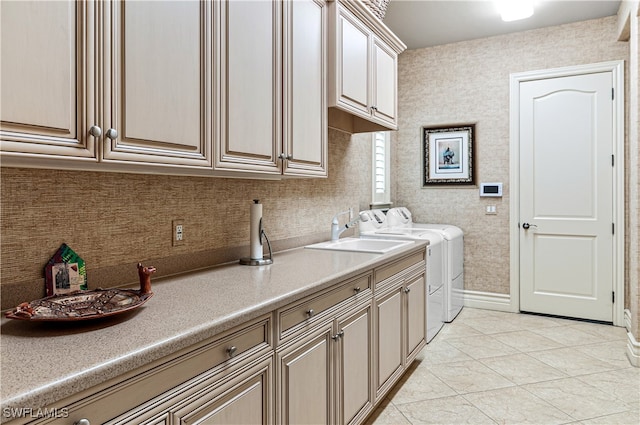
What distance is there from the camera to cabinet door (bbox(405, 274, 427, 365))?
262 cm

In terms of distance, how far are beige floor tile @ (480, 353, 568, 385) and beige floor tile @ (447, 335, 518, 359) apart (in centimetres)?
8

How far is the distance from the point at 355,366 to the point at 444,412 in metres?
0.79

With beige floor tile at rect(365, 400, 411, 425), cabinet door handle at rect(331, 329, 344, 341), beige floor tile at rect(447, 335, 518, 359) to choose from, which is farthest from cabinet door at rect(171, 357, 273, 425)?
beige floor tile at rect(447, 335, 518, 359)

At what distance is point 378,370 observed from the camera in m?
2.21

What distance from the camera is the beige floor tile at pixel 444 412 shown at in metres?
2.26

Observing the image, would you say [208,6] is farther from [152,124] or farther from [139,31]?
[152,124]

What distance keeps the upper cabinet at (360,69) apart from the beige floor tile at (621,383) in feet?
7.30

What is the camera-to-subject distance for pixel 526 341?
346 cm

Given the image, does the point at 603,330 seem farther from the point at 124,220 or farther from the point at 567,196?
the point at 124,220

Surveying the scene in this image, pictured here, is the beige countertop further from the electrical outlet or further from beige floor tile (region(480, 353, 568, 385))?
beige floor tile (region(480, 353, 568, 385))

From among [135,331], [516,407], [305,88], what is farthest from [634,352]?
[135,331]

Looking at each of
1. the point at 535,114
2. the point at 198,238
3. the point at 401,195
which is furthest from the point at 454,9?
the point at 198,238

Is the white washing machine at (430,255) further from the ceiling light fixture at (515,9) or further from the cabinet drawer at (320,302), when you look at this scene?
the ceiling light fixture at (515,9)

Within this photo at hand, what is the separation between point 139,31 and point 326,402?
5.12 ft
